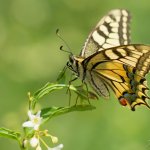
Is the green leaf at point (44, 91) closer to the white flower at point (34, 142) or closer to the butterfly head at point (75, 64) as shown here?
the white flower at point (34, 142)

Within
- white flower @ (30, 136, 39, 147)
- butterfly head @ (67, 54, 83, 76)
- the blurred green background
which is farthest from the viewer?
the blurred green background

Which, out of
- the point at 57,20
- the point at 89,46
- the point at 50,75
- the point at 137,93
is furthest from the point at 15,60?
the point at 137,93

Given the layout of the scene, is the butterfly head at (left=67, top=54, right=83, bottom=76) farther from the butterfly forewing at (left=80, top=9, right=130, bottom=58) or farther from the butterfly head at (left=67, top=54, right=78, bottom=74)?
the butterfly forewing at (left=80, top=9, right=130, bottom=58)

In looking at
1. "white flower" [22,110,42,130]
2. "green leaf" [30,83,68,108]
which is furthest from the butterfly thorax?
"white flower" [22,110,42,130]

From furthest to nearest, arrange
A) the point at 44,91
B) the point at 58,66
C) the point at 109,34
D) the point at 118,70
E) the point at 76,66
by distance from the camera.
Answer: the point at 58,66
the point at 109,34
the point at 118,70
the point at 76,66
the point at 44,91

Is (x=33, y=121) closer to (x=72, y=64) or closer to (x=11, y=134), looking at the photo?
(x=11, y=134)

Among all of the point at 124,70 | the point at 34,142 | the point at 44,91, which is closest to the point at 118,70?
the point at 124,70

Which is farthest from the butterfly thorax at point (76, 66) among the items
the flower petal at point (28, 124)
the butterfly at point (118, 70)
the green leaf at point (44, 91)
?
the flower petal at point (28, 124)
